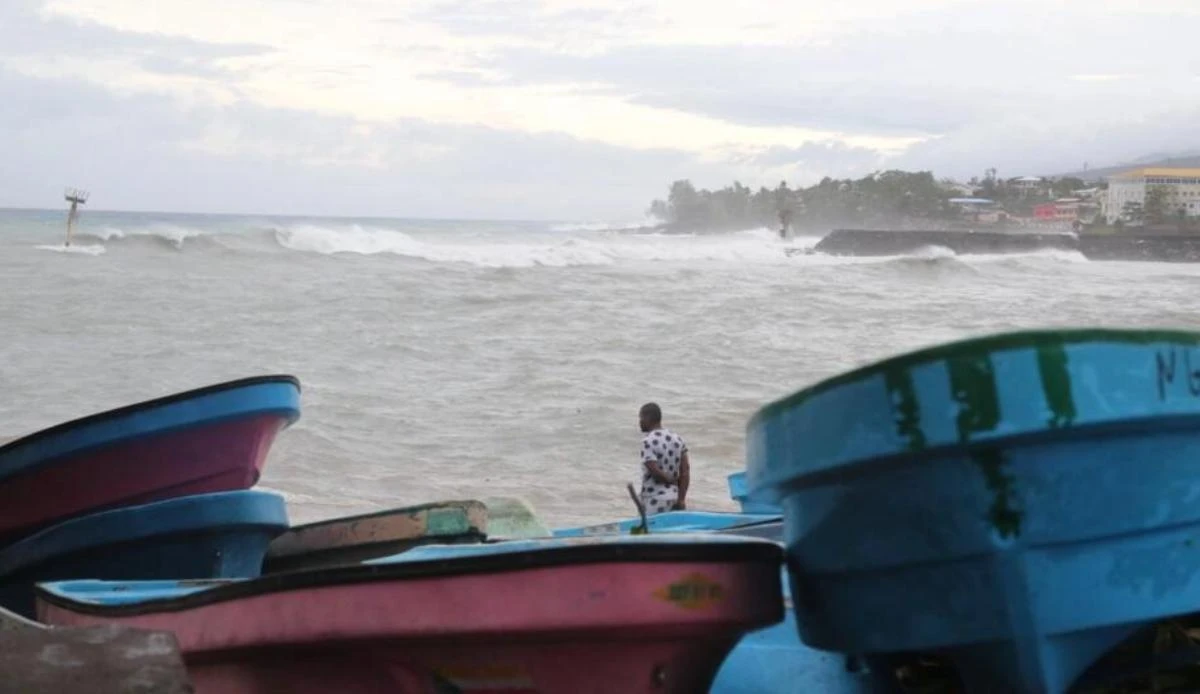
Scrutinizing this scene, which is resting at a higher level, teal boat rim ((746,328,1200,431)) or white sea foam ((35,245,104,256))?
teal boat rim ((746,328,1200,431))

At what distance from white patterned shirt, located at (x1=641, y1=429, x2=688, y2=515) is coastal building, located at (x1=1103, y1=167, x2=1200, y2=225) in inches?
3558

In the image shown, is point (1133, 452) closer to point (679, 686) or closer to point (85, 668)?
point (679, 686)

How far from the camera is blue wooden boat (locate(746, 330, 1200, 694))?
154 inches

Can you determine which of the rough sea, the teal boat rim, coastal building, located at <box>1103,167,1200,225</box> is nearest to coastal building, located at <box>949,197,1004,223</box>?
coastal building, located at <box>1103,167,1200,225</box>

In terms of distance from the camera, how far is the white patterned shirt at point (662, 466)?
9.71 m

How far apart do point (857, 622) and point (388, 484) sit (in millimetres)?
9700

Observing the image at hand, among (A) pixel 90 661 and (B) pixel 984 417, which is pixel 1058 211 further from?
(A) pixel 90 661

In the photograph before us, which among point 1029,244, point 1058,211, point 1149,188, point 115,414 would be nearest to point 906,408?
point 115,414

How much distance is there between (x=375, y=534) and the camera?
6.65 metres

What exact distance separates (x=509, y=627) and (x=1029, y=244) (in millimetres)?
63966

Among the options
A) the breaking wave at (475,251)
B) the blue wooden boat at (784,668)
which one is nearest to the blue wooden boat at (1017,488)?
the blue wooden boat at (784,668)

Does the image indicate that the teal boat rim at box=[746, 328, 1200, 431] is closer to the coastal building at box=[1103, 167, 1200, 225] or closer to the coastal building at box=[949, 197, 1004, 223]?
the coastal building at box=[949, 197, 1004, 223]

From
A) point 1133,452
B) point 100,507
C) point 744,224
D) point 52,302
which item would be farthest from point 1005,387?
point 744,224

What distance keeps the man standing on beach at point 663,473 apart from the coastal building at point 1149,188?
296 feet
